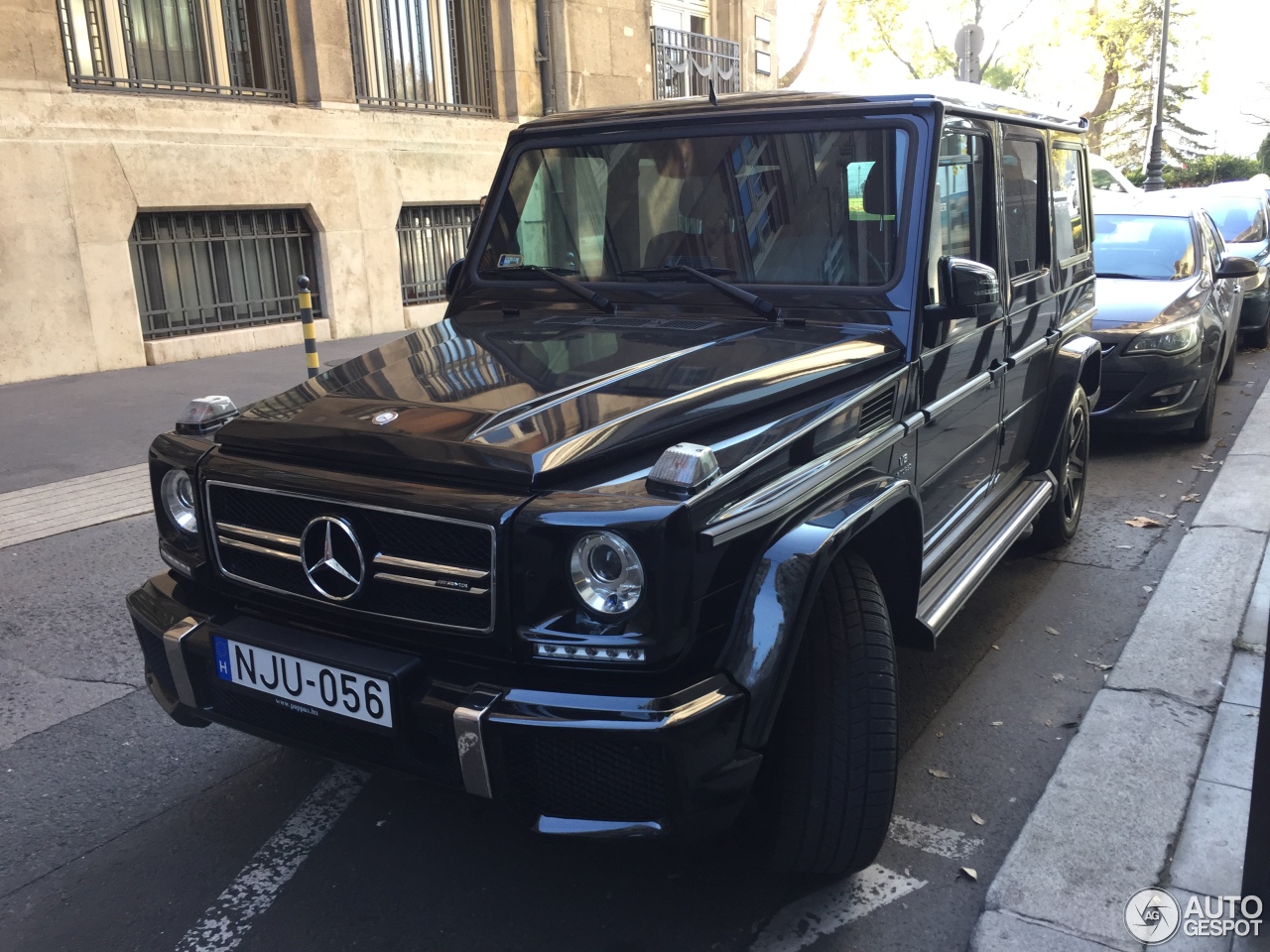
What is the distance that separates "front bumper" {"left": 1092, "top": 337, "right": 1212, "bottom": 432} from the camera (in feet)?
23.4

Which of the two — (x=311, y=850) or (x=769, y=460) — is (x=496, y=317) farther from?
(x=311, y=850)

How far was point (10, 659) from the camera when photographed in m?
4.29

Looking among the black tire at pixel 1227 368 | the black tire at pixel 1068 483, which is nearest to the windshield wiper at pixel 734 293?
the black tire at pixel 1068 483

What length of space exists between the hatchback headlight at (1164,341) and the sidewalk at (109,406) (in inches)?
266

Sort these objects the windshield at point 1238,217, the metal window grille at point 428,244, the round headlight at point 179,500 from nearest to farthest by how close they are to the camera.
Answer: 1. the round headlight at point 179,500
2. the windshield at point 1238,217
3. the metal window grille at point 428,244

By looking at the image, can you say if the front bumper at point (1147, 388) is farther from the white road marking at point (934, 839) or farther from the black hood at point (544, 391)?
the white road marking at point (934, 839)

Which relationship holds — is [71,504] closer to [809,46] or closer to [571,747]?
[571,747]

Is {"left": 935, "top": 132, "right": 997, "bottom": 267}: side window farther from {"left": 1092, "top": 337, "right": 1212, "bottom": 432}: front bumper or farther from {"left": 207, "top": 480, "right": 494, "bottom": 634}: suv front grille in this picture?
{"left": 1092, "top": 337, "right": 1212, "bottom": 432}: front bumper

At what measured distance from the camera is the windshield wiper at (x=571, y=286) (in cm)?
354

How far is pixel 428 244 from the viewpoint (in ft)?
48.9

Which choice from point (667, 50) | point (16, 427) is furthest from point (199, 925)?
point (667, 50)

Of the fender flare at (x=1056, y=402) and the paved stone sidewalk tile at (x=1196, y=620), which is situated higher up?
the fender flare at (x=1056, y=402)

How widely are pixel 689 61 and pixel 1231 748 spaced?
1788 cm

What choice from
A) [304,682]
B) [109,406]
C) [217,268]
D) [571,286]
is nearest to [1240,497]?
[571,286]
